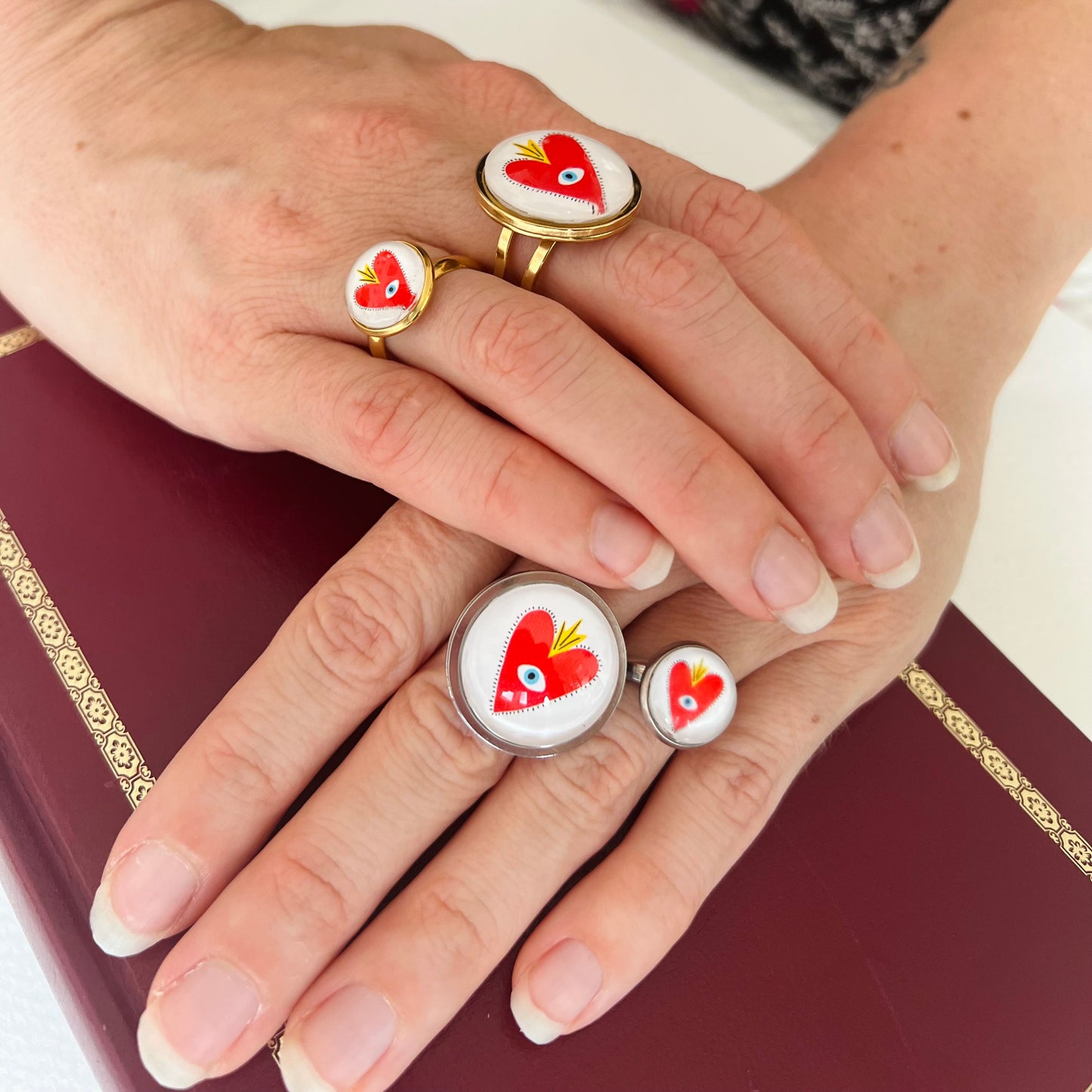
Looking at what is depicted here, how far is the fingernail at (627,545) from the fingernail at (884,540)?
0.61 ft

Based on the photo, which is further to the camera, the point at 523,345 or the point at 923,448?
the point at 923,448

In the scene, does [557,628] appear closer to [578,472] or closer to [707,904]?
[578,472]

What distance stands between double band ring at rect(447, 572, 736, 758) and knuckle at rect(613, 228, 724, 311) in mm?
276

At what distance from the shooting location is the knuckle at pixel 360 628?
811mm

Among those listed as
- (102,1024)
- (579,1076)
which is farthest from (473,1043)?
(102,1024)

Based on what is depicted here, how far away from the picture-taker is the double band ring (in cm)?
77

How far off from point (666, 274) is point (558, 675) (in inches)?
15.1

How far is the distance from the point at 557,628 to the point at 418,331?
1.01ft

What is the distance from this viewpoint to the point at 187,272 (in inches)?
36.6

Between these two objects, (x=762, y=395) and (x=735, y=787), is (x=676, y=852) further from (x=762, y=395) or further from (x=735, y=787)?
(x=762, y=395)

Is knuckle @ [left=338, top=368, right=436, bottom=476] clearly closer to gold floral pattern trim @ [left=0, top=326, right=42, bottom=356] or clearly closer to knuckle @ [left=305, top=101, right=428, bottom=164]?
knuckle @ [left=305, top=101, right=428, bottom=164]

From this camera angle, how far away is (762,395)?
802 mm

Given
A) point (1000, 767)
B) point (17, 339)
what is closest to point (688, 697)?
point (1000, 767)

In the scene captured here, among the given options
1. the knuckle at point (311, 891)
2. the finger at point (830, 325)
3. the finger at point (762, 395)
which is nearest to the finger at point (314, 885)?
the knuckle at point (311, 891)
